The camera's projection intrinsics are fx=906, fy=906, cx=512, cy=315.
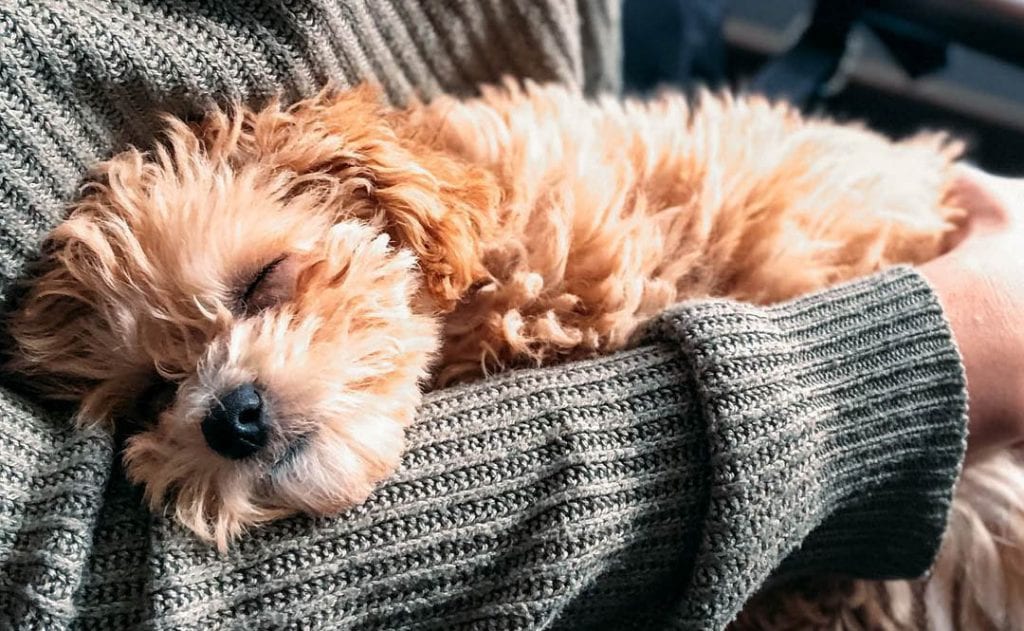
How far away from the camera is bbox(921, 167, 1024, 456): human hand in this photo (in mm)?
990

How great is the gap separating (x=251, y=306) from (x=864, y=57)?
1.79 m

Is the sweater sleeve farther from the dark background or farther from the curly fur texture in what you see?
the dark background

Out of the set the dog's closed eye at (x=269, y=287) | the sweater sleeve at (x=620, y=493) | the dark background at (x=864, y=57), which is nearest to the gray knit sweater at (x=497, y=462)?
the sweater sleeve at (x=620, y=493)

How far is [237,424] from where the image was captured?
2.60 ft

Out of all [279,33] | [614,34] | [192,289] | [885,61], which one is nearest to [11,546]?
[192,289]

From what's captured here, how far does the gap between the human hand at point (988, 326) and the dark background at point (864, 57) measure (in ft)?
1.58

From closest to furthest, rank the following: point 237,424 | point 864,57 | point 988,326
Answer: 1. point 237,424
2. point 988,326
3. point 864,57

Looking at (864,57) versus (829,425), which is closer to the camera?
(829,425)

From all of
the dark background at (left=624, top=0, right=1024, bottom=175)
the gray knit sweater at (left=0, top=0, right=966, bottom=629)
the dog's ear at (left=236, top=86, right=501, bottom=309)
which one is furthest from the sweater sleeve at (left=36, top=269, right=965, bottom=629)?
the dark background at (left=624, top=0, right=1024, bottom=175)

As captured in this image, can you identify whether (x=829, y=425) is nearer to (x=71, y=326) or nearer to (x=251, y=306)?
(x=251, y=306)

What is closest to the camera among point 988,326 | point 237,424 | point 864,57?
point 237,424

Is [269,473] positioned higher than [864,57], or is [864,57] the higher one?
[269,473]

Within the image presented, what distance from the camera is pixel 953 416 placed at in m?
0.93

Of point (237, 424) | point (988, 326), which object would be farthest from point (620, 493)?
point (988, 326)
